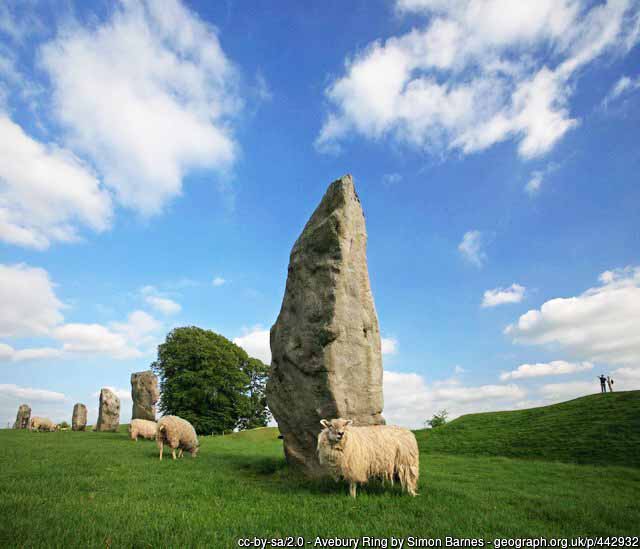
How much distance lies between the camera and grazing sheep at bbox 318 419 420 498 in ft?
32.2

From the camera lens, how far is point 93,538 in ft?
19.1

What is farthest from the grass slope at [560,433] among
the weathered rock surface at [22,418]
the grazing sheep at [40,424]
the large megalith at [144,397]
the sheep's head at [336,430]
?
the weathered rock surface at [22,418]

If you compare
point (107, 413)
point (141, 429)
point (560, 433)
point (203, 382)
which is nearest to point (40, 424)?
point (107, 413)

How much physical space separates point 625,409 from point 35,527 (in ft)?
92.5

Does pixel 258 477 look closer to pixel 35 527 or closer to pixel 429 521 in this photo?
pixel 429 521

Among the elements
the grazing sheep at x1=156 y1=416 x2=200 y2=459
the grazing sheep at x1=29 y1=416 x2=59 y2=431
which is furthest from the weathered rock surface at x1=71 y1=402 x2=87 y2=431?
the grazing sheep at x1=156 y1=416 x2=200 y2=459

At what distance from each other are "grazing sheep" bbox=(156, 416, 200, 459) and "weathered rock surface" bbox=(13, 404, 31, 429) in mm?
33214

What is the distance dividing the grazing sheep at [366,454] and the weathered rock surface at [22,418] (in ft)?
142

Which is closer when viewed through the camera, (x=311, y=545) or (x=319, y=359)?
(x=311, y=545)

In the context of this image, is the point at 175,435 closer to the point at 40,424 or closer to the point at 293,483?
the point at 293,483

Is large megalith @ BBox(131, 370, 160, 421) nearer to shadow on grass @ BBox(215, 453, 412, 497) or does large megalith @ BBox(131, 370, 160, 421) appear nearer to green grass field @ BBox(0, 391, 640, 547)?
green grass field @ BBox(0, 391, 640, 547)

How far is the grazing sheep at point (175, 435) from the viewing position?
16.6 m

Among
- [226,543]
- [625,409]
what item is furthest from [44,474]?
[625,409]

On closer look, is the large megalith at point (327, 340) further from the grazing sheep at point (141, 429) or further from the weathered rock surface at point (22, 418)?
the weathered rock surface at point (22, 418)
